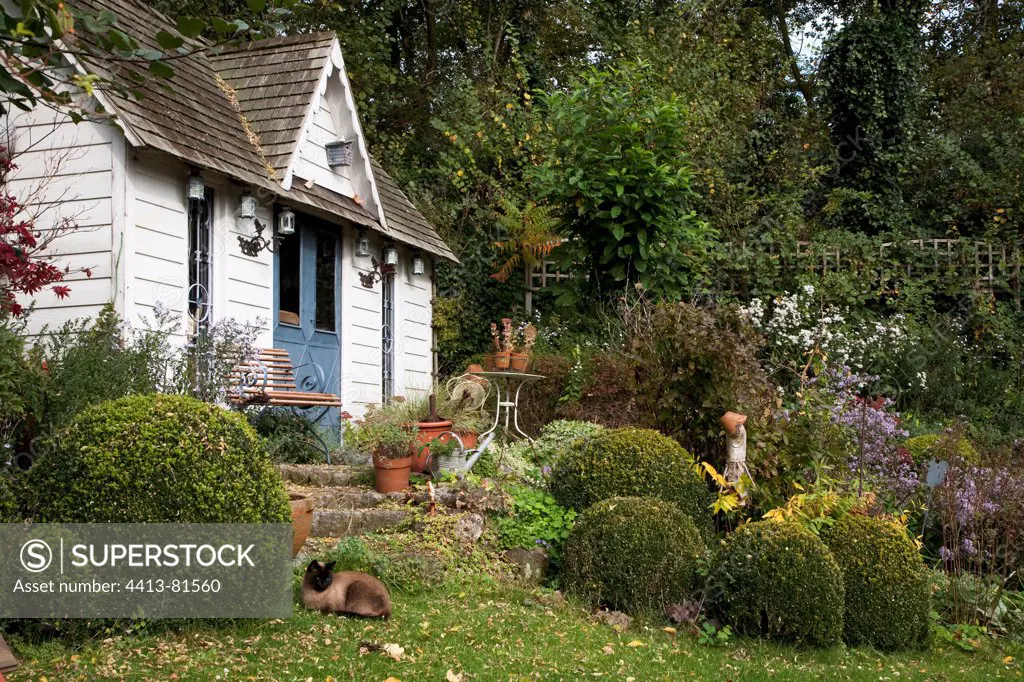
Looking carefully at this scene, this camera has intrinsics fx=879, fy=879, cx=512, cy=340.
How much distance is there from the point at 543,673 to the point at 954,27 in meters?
20.1

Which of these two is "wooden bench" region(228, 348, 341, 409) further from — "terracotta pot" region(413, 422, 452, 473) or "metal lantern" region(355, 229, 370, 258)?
"metal lantern" region(355, 229, 370, 258)

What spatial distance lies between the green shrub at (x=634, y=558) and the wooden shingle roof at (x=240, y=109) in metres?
4.79

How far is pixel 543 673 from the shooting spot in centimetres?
446

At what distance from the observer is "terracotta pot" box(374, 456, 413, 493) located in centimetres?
746

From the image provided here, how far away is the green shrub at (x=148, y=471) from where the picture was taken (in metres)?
4.35

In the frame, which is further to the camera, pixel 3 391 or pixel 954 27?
pixel 954 27

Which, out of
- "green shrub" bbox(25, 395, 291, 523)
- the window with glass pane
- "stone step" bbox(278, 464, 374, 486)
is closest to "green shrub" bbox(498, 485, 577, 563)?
"stone step" bbox(278, 464, 374, 486)

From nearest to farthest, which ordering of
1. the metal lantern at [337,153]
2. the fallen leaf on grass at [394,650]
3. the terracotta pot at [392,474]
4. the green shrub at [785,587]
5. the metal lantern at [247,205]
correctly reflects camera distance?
the fallen leaf on grass at [394,650] < the green shrub at [785,587] < the terracotta pot at [392,474] < the metal lantern at [247,205] < the metal lantern at [337,153]

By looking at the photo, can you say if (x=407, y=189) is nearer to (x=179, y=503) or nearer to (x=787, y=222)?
(x=787, y=222)

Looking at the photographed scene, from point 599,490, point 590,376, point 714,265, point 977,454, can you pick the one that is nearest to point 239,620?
point 599,490

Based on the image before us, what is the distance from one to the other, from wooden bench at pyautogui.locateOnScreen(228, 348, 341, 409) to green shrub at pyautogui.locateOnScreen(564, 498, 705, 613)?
359 cm

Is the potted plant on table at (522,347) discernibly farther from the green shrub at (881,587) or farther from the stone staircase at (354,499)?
the green shrub at (881,587)

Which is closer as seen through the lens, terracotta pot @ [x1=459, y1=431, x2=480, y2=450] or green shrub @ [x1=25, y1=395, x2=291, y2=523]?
green shrub @ [x1=25, y1=395, x2=291, y2=523]

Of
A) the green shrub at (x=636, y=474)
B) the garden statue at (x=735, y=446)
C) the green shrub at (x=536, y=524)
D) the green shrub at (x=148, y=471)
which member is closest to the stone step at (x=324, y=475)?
the green shrub at (x=536, y=524)
